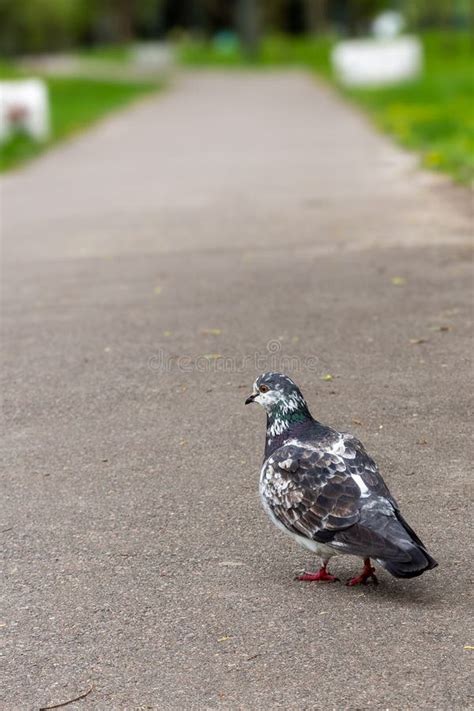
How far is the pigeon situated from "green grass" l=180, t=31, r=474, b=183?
37.3 ft

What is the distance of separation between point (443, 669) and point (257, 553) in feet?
4.46

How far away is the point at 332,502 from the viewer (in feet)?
17.0

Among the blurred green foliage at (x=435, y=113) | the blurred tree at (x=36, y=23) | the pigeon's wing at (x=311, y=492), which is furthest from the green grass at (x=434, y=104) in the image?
the blurred tree at (x=36, y=23)

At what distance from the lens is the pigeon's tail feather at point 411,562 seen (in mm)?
4807

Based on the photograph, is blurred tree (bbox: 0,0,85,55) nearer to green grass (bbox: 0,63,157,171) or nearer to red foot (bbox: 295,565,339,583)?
green grass (bbox: 0,63,157,171)

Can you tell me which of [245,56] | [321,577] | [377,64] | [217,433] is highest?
[321,577]

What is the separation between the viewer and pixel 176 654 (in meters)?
4.87

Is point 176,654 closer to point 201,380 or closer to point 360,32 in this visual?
point 201,380

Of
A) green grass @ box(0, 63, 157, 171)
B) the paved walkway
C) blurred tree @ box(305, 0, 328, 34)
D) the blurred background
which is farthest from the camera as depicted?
blurred tree @ box(305, 0, 328, 34)

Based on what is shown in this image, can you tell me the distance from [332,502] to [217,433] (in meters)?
2.35

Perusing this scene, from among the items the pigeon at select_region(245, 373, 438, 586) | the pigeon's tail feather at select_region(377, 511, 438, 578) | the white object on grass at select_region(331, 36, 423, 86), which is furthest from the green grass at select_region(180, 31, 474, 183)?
the pigeon's tail feather at select_region(377, 511, 438, 578)
